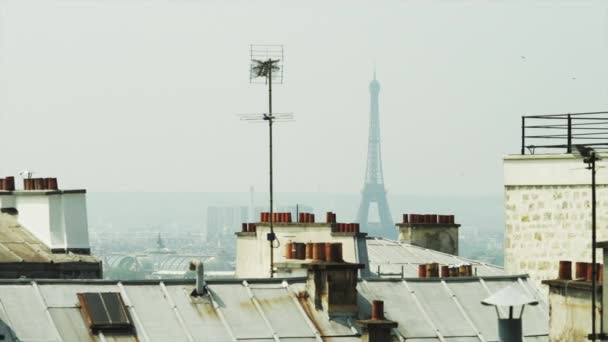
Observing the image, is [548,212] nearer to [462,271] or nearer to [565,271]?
[462,271]

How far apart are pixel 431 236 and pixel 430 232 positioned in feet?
0.60

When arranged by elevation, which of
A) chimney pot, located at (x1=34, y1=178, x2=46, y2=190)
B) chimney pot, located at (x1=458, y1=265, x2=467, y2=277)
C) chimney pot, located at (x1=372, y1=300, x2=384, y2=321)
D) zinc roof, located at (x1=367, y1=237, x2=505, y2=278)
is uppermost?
chimney pot, located at (x1=34, y1=178, x2=46, y2=190)

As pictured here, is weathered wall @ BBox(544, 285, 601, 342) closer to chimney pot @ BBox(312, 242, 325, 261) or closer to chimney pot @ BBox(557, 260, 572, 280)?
chimney pot @ BBox(557, 260, 572, 280)

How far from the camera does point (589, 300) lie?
36031mm

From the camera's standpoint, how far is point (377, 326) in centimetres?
4122

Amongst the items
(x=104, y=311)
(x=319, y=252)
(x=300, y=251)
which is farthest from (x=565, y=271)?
(x=300, y=251)

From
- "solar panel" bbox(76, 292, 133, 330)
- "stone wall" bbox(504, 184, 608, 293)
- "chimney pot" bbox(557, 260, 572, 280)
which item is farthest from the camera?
"stone wall" bbox(504, 184, 608, 293)

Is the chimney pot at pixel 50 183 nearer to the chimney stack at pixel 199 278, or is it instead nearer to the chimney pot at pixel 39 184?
the chimney pot at pixel 39 184

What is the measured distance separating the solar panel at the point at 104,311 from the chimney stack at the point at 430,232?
3302 centimetres

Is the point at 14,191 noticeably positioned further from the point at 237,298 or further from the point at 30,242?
the point at 237,298

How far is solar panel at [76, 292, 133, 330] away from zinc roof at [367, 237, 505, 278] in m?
23.2

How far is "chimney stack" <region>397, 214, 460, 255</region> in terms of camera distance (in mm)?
72562

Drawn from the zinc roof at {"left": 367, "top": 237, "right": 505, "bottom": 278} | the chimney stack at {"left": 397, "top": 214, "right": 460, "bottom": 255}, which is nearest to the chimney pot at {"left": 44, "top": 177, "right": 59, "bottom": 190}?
the zinc roof at {"left": 367, "top": 237, "right": 505, "bottom": 278}

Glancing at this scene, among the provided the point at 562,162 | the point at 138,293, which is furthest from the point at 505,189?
the point at 138,293
